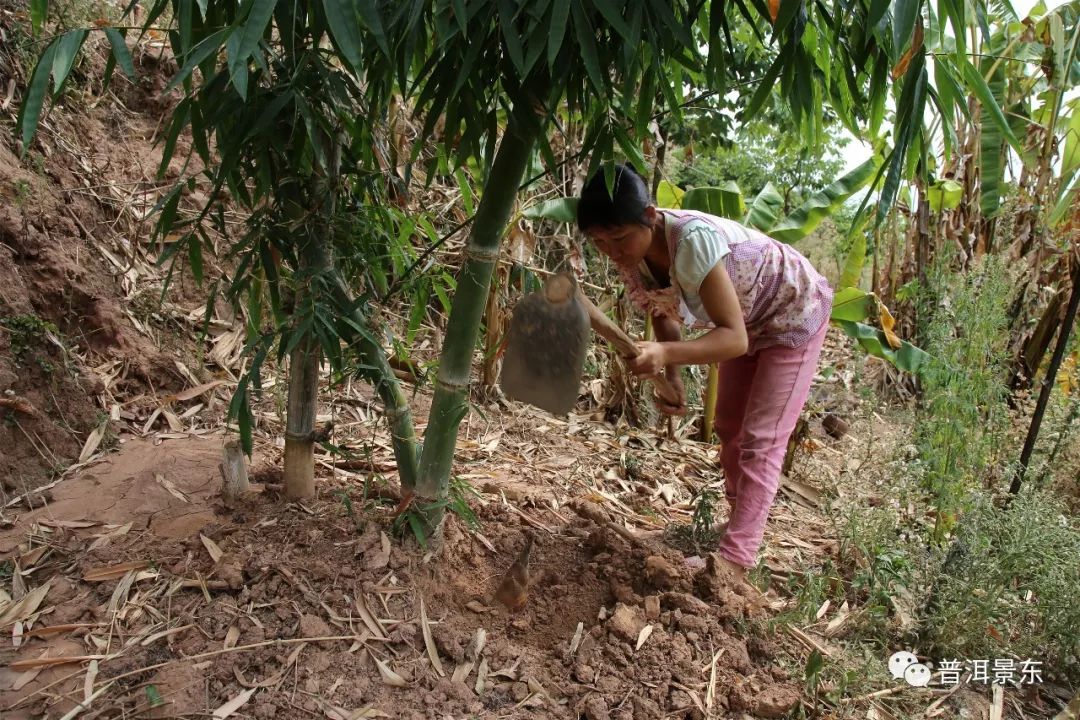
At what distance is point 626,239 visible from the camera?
212cm

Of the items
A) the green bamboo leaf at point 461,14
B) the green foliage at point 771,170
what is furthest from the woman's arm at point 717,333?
the green foliage at point 771,170

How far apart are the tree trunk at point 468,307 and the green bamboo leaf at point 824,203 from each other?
2497mm

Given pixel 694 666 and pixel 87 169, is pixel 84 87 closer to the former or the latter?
pixel 87 169

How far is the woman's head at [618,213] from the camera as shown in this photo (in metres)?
2.02

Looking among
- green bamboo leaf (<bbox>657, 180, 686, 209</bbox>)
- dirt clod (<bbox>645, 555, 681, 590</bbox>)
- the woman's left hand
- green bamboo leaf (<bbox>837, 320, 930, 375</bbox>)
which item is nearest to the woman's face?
the woman's left hand

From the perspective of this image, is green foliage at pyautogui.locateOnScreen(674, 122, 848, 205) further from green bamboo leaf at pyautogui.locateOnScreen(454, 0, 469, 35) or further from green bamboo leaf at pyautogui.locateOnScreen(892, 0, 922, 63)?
green bamboo leaf at pyautogui.locateOnScreen(454, 0, 469, 35)

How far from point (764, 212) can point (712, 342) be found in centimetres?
243

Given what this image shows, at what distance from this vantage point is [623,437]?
13.9 feet

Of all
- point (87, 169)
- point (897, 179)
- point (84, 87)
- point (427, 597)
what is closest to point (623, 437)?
point (427, 597)

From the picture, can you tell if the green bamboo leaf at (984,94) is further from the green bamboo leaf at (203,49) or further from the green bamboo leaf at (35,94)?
the green bamboo leaf at (35,94)

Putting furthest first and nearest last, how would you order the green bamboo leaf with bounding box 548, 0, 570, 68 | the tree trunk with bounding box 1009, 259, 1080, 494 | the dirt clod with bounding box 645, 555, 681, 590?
1. the tree trunk with bounding box 1009, 259, 1080, 494
2. the dirt clod with bounding box 645, 555, 681, 590
3. the green bamboo leaf with bounding box 548, 0, 570, 68

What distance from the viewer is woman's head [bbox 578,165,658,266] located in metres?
2.02

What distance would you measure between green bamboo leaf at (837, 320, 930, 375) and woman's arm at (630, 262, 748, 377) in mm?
2263

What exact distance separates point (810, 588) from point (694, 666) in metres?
0.52
